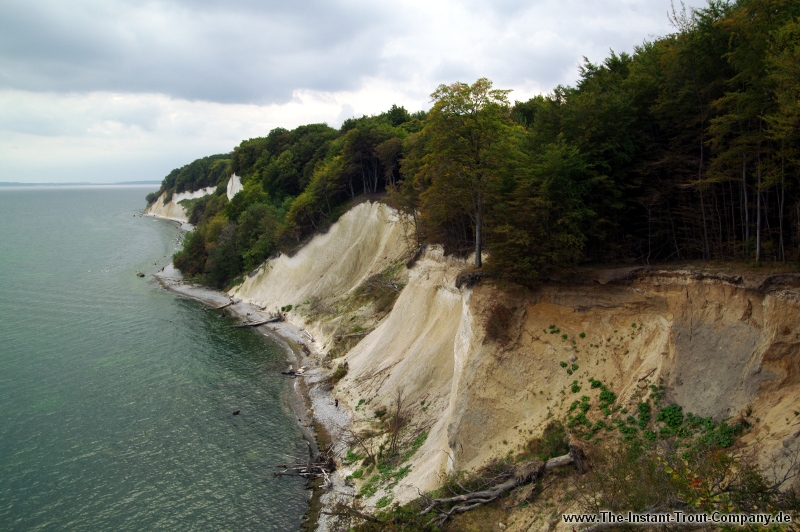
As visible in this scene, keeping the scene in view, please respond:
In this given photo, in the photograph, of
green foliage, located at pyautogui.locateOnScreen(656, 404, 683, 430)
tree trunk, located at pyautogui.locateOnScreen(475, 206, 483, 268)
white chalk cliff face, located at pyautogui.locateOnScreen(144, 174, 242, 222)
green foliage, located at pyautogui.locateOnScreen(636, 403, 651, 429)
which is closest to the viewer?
green foliage, located at pyautogui.locateOnScreen(656, 404, 683, 430)

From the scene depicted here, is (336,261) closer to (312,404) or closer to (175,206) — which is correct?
(312,404)

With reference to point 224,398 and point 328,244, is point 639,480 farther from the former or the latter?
point 328,244

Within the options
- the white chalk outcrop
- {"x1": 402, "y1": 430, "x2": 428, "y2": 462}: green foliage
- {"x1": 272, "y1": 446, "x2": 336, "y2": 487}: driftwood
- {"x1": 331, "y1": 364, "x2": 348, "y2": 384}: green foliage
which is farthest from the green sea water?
the white chalk outcrop

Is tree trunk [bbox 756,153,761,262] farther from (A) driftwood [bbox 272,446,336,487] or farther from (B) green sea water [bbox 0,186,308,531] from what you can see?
→ (B) green sea water [bbox 0,186,308,531]

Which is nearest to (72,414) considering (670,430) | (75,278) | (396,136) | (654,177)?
(670,430)

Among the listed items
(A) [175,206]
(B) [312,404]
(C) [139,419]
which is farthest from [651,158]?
(A) [175,206]

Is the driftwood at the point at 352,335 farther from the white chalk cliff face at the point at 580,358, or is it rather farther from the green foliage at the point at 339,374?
the white chalk cliff face at the point at 580,358
